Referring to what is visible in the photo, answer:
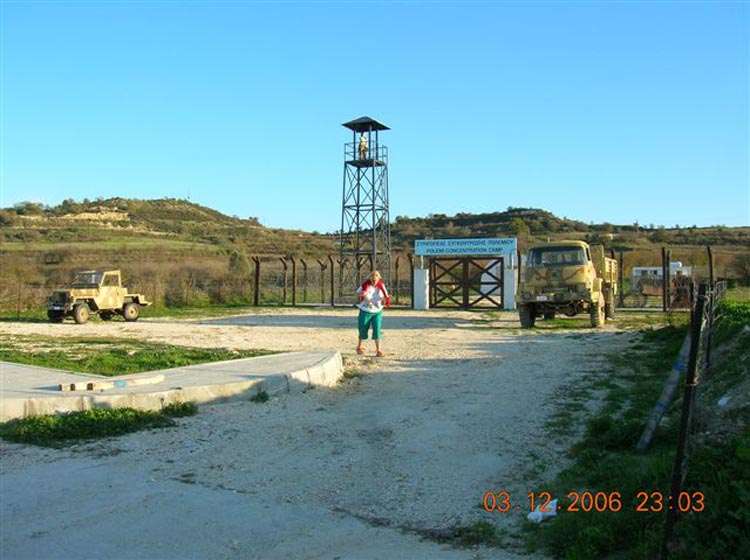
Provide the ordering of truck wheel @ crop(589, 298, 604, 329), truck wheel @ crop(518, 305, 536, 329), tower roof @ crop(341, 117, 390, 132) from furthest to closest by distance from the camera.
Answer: tower roof @ crop(341, 117, 390, 132) < truck wheel @ crop(518, 305, 536, 329) < truck wheel @ crop(589, 298, 604, 329)

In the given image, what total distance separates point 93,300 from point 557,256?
55.7 feet

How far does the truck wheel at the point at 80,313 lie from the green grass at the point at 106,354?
284 inches

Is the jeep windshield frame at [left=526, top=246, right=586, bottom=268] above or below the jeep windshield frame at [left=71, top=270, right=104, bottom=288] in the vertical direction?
above

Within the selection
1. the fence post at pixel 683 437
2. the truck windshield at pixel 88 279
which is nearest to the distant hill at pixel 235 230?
the truck windshield at pixel 88 279

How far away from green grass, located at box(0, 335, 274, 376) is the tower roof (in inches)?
958

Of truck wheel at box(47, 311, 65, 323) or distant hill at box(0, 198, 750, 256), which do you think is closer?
truck wheel at box(47, 311, 65, 323)

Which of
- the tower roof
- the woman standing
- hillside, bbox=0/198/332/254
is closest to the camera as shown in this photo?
the woman standing

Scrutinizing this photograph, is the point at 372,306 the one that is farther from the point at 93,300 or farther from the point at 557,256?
the point at 93,300

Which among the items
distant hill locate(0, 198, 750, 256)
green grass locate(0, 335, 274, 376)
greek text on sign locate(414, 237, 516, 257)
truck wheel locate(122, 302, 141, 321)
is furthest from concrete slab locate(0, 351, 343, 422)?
distant hill locate(0, 198, 750, 256)

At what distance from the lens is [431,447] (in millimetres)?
6766

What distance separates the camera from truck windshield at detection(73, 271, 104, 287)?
1043 inches

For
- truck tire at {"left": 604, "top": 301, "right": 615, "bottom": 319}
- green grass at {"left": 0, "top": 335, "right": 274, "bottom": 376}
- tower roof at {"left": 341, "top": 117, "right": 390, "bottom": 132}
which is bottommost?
green grass at {"left": 0, "top": 335, "right": 274, "bottom": 376}

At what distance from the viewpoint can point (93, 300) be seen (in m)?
25.9

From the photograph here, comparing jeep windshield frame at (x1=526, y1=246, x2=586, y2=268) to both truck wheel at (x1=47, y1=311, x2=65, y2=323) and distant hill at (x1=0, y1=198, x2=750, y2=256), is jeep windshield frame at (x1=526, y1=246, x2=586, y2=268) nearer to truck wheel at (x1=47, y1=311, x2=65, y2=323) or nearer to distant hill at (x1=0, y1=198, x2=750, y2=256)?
truck wheel at (x1=47, y1=311, x2=65, y2=323)
